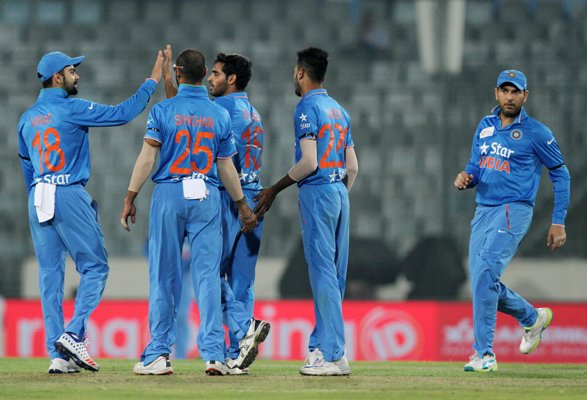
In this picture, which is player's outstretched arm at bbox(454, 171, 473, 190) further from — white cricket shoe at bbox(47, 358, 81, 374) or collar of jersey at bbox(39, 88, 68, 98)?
white cricket shoe at bbox(47, 358, 81, 374)

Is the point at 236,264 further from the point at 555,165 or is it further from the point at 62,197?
the point at 555,165

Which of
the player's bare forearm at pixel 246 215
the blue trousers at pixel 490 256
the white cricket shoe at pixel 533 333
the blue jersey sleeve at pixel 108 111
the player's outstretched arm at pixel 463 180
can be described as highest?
the blue jersey sleeve at pixel 108 111

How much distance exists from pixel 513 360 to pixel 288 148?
24.6 ft

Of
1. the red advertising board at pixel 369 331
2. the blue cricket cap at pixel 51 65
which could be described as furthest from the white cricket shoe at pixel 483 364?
the red advertising board at pixel 369 331

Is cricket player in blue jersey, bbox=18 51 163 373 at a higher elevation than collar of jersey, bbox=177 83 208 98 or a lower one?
lower

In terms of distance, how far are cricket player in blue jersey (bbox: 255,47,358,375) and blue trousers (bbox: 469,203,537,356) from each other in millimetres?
1140

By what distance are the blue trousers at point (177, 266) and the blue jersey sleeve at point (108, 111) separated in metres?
0.57

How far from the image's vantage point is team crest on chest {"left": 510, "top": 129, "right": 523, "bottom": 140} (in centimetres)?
802

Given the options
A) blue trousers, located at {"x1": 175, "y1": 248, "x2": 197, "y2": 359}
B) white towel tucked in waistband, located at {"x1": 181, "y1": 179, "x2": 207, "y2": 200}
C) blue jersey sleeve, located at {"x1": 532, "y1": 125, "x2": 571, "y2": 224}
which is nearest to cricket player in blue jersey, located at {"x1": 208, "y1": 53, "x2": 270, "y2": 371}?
white towel tucked in waistband, located at {"x1": 181, "y1": 179, "x2": 207, "y2": 200}

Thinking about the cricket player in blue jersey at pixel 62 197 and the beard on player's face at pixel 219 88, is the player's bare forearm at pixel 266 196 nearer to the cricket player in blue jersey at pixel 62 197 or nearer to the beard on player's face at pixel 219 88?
the beard on player's face at pixel 219 88

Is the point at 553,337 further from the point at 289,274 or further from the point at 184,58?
the point at 184,58

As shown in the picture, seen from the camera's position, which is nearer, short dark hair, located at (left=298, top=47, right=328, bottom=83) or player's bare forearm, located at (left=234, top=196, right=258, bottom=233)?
player's bare forearm, located at (left=234, top=196, right=258, bottom=233)

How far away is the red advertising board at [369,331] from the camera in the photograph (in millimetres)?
12883

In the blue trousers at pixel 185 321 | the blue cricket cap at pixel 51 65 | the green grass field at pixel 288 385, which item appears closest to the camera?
the green grass field at pixel 288 385
